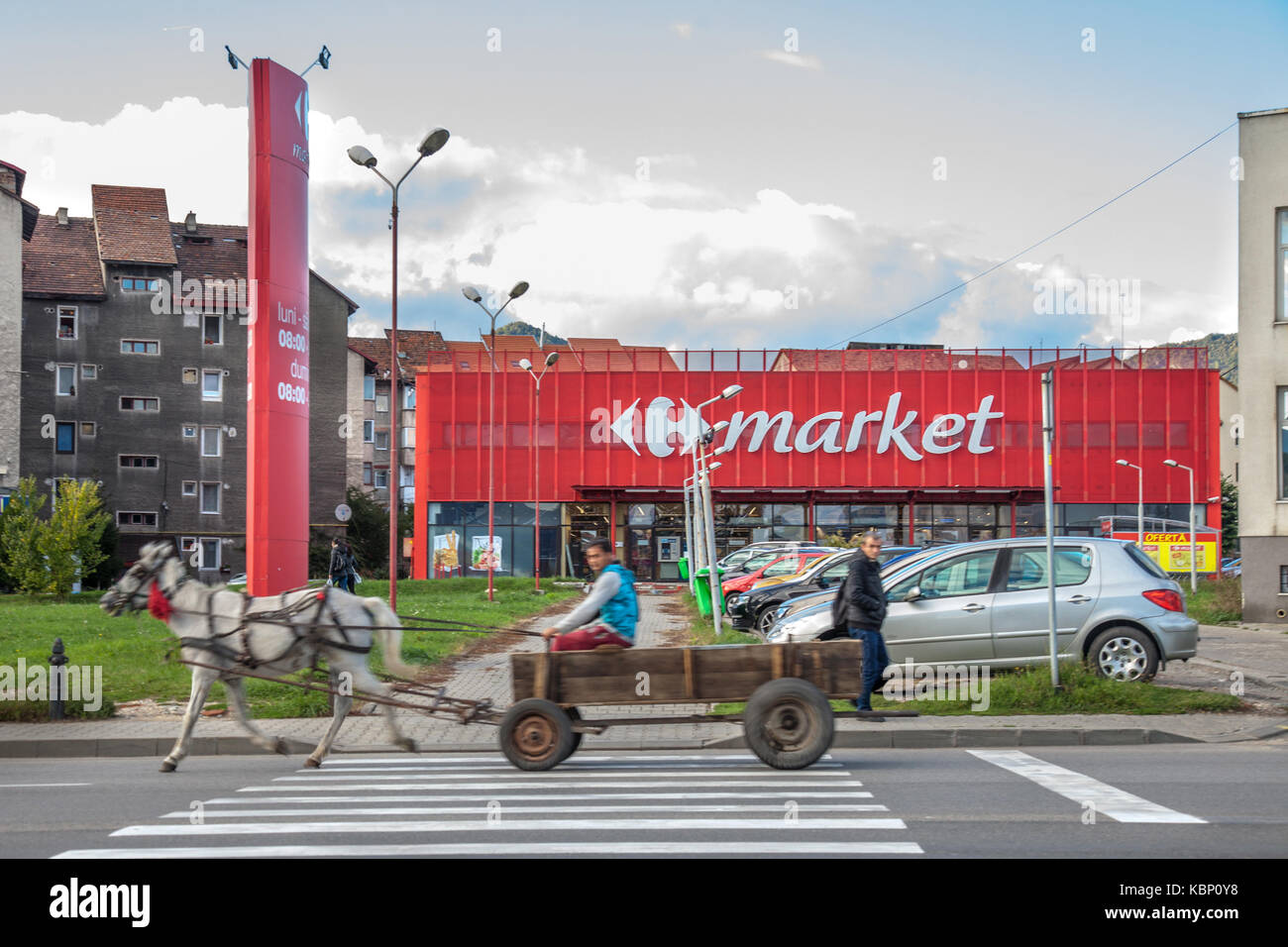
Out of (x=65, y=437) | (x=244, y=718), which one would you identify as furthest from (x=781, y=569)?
Answer: (x=65, y=437)

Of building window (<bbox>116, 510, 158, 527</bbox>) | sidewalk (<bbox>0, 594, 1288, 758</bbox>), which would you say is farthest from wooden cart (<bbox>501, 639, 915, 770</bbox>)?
building window (<bbox>116, 510, 158, 527</bbox>)

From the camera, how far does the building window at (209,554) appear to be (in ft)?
217

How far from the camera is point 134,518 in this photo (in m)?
65.8

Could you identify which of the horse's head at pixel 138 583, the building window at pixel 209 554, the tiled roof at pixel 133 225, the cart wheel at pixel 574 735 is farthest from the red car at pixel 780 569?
the tiled roof at pixel 133 225

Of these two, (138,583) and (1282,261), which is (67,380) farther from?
(138,583)

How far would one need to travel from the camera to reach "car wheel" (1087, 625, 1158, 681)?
1458 cm

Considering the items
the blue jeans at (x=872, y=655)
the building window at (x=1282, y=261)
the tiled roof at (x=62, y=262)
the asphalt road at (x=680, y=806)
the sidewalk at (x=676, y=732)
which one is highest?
the tiled roof at (x=62, y=262)

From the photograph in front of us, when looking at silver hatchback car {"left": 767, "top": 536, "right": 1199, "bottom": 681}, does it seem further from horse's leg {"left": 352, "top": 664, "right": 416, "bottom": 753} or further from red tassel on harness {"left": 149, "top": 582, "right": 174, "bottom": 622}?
red tassel on harness {"left": 149, "top": 582, "right": 174, "bottom": 622}

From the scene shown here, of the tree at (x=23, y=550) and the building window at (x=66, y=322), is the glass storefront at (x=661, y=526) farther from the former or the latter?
the tree at (x=23, y=550)

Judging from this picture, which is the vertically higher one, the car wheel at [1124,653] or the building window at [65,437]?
the building window at [65,437]

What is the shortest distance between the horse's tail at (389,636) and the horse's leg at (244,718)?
115 cm

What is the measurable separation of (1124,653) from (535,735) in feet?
24.7

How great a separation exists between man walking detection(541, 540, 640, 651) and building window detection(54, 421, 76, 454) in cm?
6049

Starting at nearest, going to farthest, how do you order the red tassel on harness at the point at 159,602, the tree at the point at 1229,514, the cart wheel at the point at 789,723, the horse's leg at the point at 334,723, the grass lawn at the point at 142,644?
the cart wheel at the point at 789,723, the horse's leg at the point at 334,723, the red tassel on harness at the point at 159,602, the grass lawn at the point at 142,644, the tree at the point at 1229,514
